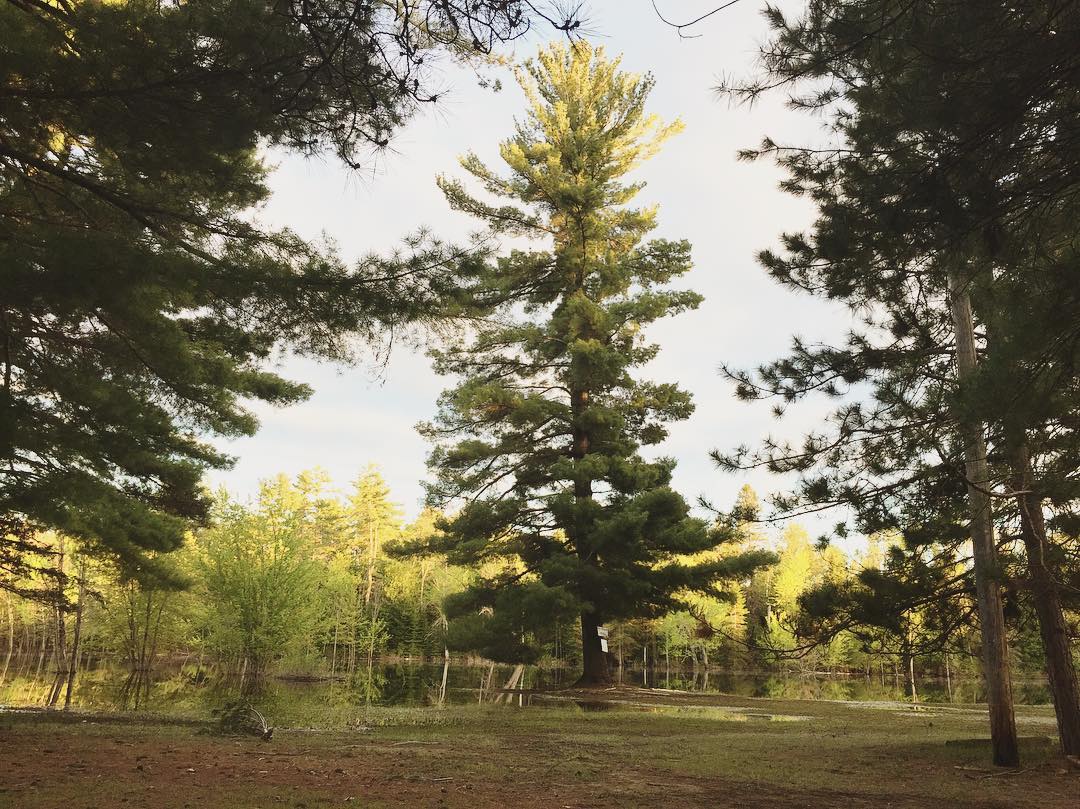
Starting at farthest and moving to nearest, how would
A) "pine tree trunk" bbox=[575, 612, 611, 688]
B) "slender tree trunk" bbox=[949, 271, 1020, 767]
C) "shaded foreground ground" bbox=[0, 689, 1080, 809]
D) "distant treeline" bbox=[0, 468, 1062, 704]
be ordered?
"pine tree trunk" bbox=[575, 612, 611, 688], "distant treeline" bbox=[0, 468, 1062, 704], "slender tree trunk" bbox=[949, 271, 1020, 767], "shaded foreground ground" bbox=[0, 689, 1080, 809]

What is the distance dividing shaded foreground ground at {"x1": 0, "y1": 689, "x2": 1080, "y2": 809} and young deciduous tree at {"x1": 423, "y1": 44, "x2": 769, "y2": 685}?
208 inches


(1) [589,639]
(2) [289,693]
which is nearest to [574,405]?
(1) [589,639]

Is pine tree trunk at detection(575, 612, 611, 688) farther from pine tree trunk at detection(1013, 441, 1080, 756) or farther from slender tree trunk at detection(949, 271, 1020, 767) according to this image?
pine tree trunk at detection(1013, 441, 1080, 756)

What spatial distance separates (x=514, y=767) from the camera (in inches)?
266

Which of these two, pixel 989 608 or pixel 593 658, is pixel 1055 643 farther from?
pixel 593 658

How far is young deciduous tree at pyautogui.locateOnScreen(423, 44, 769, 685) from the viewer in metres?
16.4

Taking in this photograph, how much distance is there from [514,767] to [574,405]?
506 inches

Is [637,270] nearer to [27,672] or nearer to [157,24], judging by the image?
[157,24]

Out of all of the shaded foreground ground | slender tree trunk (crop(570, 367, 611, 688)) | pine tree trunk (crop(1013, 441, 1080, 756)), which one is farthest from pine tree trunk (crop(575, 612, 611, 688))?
pine tree trunk (crop(1013, 441, 1080, 756))

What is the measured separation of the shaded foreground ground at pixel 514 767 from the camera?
5.05m

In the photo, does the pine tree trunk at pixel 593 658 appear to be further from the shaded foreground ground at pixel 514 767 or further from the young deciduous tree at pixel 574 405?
the shaded foreground ground at pixel 514 767

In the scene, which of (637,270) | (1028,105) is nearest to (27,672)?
(637,270)

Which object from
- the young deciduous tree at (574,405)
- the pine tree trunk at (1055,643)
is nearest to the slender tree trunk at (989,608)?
the pine tree trunk at (1055,643)

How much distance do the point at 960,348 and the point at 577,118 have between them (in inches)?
559
